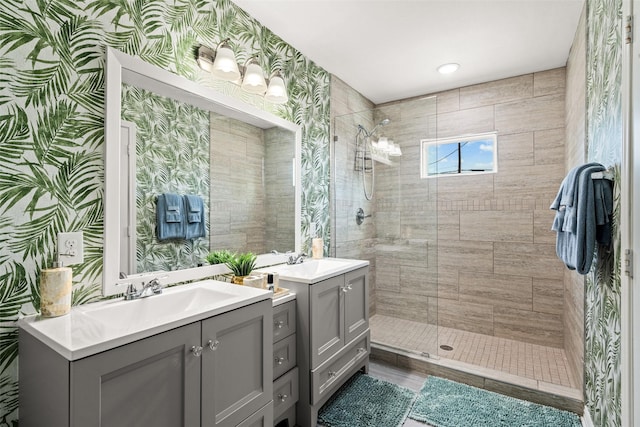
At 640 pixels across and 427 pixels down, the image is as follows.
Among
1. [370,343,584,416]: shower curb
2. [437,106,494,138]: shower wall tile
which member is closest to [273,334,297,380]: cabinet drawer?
[370,343,584,416]: shower curb

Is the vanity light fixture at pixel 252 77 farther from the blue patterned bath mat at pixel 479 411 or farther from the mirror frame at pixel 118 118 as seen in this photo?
the blue patterned bath mat at pixel 479 411

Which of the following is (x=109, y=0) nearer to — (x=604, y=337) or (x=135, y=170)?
(x=135, y=170)

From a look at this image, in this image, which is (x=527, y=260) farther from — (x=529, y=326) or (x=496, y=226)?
(x=529, y=326)

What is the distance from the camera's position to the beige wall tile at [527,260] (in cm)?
281

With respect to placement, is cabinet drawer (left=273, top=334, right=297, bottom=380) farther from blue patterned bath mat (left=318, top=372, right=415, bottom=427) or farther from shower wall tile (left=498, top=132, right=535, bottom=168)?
shower wall tile (left=498, top=132, right=535, bottom=168)

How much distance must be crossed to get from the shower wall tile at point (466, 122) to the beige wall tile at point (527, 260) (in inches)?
45.9

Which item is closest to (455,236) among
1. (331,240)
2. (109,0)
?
(331,240)

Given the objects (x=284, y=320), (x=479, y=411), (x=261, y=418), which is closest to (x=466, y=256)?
(x=479, y=411)

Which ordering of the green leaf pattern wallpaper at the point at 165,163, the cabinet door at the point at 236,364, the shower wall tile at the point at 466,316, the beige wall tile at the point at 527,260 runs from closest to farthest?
the cabinet door at the point at 236,364 → the green leaf pattern wallpaper at the point at 165,163 → the beige wall tile at the point at 527,260 → the shower wall tile at the point at 466,316

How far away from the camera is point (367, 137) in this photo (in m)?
3.11

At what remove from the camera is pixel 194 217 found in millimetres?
1753

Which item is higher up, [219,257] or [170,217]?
[170,217]

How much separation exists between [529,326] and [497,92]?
224 cm

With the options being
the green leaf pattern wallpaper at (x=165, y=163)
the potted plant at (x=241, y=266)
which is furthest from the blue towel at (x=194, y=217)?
the potted plant at (x=241, y=266)
